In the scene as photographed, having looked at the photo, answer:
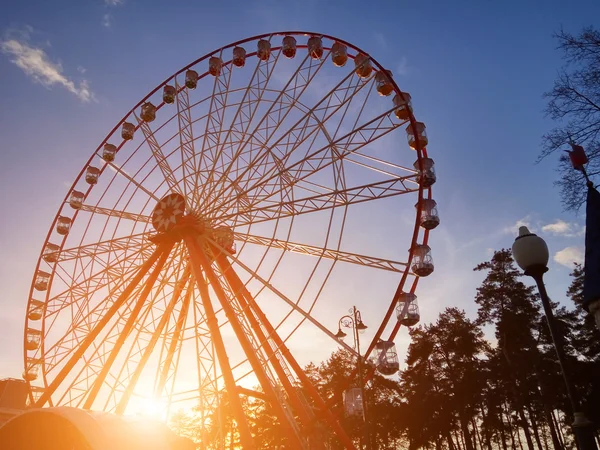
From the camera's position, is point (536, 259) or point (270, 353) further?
point (270, 353)

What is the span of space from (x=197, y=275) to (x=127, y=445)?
7.62 m

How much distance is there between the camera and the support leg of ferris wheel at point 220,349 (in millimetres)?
10734

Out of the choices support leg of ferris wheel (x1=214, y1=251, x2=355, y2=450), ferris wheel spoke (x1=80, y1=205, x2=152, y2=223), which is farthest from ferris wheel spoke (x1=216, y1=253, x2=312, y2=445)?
ferris wheel spoke (x1=80, y1=205, x2=152, y2=223)

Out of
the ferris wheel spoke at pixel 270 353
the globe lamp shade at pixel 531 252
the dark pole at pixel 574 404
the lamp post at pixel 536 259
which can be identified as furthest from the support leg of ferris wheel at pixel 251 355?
the globe lamp shade at pixel 531 252

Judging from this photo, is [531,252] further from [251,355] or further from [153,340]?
[153,340]

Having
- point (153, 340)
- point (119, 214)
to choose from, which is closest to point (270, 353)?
point (153, 340)

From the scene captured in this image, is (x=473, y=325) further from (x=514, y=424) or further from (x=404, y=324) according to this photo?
(x=404, y=324)

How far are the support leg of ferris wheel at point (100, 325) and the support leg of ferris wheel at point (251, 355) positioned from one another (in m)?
1.98

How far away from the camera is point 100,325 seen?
15422 mm

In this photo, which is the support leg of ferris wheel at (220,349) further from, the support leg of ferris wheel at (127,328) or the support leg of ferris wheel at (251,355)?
the support leg of ferris wheel at (127,328)

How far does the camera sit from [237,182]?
15.7 meters

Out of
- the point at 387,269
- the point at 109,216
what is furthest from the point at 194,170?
the point at 387,269

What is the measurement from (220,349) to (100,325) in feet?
17.9

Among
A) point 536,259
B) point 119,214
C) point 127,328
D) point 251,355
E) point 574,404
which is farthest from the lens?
point 119,214
